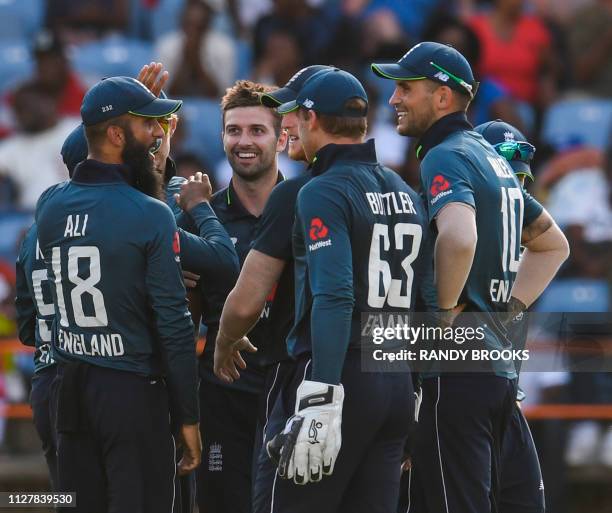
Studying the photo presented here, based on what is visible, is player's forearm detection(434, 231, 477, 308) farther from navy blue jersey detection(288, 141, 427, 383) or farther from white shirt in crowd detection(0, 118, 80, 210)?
white shirt in crowd detection(0, 118, 80, 210)

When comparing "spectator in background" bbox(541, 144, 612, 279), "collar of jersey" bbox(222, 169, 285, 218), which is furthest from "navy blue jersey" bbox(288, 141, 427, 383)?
"spectator in background" bbox(541, 144, 612, 279)

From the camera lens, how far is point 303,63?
456 inches

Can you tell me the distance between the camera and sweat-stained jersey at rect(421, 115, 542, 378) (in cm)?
539

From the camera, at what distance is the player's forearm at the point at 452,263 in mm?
5182

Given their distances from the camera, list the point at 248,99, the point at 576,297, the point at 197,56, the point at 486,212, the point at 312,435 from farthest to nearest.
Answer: the point at 197,56
the point at 576,297
the point at 248,99
the point at 486,212
the point at 312,435

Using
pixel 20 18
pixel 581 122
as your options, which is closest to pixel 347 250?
pixel 581 122

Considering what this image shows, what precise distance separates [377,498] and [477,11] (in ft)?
28.1

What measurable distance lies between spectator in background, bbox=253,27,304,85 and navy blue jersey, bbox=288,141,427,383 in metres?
6.40

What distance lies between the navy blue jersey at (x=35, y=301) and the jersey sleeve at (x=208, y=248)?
61cm

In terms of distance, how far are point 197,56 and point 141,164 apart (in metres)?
6.47

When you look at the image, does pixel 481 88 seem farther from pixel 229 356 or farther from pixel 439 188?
pixel 229 356

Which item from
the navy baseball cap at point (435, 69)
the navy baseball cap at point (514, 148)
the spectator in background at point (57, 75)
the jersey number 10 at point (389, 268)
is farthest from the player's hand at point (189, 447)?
the spectator in background at point (57, 75)

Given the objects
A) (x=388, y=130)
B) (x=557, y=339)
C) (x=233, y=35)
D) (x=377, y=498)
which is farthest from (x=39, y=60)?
(x=377, y=498)

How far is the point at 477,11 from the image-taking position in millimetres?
12602
